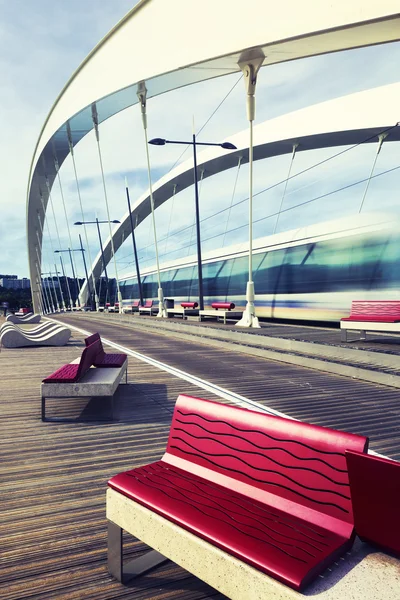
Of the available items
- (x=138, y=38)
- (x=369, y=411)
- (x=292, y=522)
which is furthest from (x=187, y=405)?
(x=138, y=38)

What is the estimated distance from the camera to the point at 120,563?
2355mm

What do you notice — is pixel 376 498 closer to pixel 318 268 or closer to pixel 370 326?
pixel 370 326

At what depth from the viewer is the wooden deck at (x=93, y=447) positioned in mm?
2367

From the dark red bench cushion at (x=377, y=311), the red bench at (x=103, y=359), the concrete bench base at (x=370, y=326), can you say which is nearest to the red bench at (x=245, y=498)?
the red bench at (x=103, y=359)

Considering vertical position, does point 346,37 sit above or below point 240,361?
above

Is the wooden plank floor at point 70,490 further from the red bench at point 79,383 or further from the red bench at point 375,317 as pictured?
the red bench at point 375,317

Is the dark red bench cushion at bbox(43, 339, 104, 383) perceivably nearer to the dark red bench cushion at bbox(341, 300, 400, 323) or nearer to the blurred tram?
the dark red bench cushion at bbox(341, 300, 400, 323)

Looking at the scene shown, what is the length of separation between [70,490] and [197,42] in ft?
64.6

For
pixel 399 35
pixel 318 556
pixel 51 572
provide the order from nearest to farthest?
pixel 318 556 < pixel 51 572 < pixel 399 35

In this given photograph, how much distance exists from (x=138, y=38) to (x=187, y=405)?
80.8ft

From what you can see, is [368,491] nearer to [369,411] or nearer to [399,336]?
[369,411]

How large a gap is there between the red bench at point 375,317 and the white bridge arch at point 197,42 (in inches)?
304

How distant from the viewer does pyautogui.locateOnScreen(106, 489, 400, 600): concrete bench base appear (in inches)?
63.5

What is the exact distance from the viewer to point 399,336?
1179 centimetres
